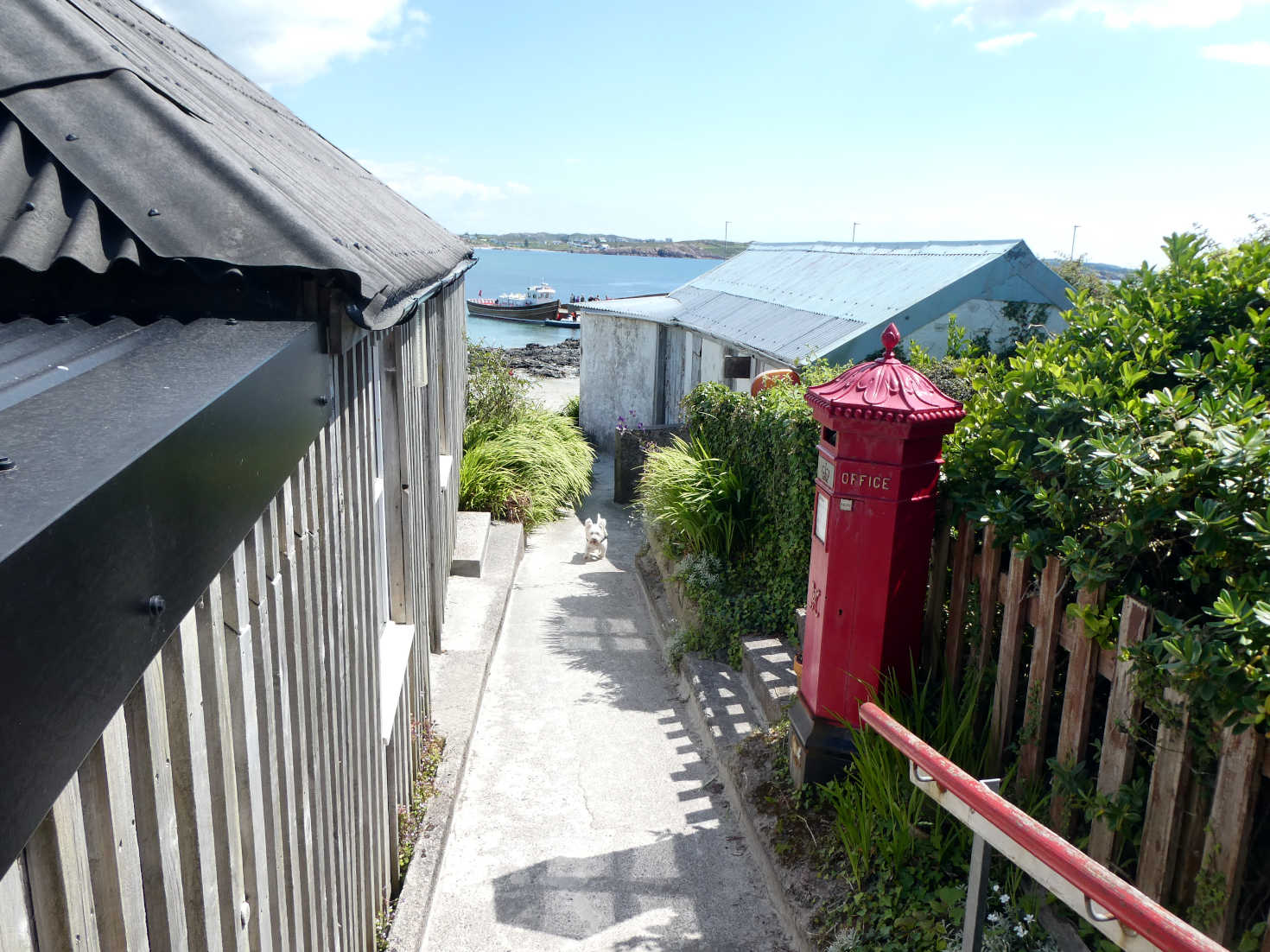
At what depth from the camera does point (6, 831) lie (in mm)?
888

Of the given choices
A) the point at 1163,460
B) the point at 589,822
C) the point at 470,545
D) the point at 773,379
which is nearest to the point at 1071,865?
the point at 1163,460

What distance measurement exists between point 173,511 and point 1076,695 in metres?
3.11

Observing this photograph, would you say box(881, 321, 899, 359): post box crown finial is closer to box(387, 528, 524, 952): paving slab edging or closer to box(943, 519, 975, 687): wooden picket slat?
box(943, 519, 975, 687): wooden picket slat

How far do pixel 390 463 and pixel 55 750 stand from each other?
4.44 meters

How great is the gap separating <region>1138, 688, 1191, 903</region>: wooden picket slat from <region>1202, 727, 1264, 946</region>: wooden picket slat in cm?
12

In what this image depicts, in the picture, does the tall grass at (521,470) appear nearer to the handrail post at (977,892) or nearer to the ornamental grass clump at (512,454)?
the ornamental grass clump at (512,454)

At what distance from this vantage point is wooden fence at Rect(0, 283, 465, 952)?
1324 millimetres

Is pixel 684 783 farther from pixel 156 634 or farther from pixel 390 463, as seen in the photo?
pixel 156 634

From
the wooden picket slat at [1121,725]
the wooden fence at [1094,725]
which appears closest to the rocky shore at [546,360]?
the wooden fence at [1094,725]

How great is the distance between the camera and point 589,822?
17.2 feet

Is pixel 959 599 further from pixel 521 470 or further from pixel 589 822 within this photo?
pixel 521 470

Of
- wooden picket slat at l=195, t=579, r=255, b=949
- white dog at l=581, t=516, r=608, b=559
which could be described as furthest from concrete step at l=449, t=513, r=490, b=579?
wooden picket slat at l=195, t=579, r=255, b=949

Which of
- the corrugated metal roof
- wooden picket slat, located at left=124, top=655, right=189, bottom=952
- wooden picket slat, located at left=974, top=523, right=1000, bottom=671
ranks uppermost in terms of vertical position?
the corrugated metal roof

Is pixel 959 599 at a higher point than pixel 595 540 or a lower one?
higher
